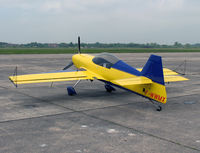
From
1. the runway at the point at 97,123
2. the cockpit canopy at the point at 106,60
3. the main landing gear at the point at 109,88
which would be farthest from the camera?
the main landing gear at the point at 109,88

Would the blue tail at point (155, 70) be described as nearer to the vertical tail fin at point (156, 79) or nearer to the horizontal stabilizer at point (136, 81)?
the vertical tail fin at point (156, 79)

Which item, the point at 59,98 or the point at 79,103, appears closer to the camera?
the point at 79,103

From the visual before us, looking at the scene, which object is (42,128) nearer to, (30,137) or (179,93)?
(30,137)

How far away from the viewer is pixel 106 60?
12.2m

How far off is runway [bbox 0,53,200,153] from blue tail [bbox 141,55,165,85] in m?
1.30

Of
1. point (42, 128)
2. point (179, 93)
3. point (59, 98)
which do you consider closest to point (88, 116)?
point (42, 128)

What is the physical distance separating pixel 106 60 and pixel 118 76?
1.41 m

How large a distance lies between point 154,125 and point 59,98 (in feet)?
18.4

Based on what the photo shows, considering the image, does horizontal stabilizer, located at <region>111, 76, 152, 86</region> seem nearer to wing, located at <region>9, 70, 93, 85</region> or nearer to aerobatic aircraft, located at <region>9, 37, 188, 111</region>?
aerobatic aircraft, located at <region>9, 37, 188, 111</region>

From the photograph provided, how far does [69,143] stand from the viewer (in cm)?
620

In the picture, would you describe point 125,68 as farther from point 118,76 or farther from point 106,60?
point 106,60

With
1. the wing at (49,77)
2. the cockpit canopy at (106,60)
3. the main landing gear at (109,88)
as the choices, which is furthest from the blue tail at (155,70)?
the main landing gear at (109,88)

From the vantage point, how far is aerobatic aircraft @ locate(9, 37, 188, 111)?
29.6 ft

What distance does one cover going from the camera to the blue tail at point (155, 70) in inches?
352
